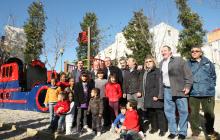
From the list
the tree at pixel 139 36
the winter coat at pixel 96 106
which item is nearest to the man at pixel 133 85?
the winter coat at pixel 96 106

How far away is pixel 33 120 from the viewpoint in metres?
10.8

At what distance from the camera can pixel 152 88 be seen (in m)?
7.35

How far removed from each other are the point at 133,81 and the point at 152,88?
2.38ft

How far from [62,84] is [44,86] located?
2.33 metres

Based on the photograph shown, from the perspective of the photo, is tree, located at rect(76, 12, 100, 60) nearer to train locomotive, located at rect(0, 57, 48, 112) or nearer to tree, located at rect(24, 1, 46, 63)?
tree, located at rect(24, 1, 46, 63)

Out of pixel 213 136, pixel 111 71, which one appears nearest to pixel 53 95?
pixel 111 71

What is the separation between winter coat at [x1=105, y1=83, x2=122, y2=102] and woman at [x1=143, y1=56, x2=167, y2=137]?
80cm

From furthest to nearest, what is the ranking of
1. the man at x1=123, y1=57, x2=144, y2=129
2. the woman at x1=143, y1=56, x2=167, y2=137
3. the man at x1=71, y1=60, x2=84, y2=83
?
1. the man at x1=71, y1=60, x2=84, y2=83
2. the man at x1=123, y1=57, x2=144, y2=129
3. the woman at x1=143, y1=56, x2=167, y2=137

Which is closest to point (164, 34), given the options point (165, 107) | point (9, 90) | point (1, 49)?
point (1, 49)

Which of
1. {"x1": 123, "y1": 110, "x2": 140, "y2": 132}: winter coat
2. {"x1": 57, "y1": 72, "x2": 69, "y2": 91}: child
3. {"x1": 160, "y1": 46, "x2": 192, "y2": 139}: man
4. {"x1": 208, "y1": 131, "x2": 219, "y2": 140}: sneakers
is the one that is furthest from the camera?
{"x1": 57, "y1": 72, "x2": 69, "y2": 91}: child

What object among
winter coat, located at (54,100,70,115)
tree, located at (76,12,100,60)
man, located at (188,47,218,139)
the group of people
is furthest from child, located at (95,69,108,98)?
tree, located at (76,12,100,60)

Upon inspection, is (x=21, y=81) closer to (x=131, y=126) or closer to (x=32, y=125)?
(x=32, y=125)

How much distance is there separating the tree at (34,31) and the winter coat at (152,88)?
31325 mm

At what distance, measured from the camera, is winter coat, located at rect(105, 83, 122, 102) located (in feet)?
26.5
